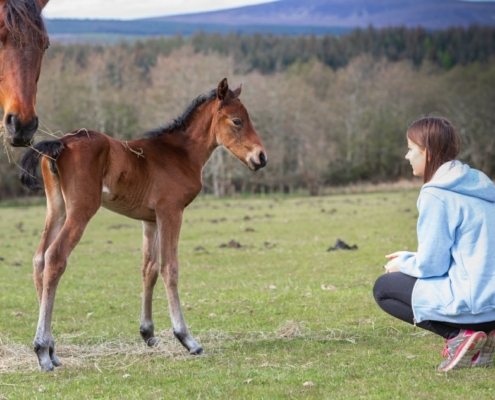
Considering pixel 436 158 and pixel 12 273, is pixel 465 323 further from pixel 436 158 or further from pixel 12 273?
pixel 12 273

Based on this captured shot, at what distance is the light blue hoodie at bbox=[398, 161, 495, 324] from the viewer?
5461 mm

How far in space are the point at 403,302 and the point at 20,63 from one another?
3.62 m

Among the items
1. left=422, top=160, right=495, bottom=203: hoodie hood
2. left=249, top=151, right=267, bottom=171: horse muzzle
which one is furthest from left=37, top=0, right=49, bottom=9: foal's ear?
left=422, top=160, right=495, bottom=203: hoodie hood

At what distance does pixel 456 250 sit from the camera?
558cm

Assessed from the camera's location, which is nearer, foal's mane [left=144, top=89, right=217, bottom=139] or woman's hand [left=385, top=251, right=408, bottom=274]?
woman's hand [left=385, top=251, right=408, bottom=274]

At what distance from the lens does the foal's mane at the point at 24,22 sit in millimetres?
5316

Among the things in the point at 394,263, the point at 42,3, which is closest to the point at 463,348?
the point at 394,263

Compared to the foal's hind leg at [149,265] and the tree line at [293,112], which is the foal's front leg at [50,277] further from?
the tree line at [293,112]

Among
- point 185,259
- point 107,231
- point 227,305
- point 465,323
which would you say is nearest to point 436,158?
point 465,323

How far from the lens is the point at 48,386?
5828mm

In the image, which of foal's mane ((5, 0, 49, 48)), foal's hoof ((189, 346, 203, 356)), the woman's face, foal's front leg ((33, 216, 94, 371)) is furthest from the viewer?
foal's hoof ((189, 346, 203, 356))

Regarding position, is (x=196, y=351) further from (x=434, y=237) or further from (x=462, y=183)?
(x=462, y=183)

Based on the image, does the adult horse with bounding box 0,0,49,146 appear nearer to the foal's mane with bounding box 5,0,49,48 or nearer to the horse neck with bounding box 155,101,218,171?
the foal's mane with bounding box 5,0,49,48

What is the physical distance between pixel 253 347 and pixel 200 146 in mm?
2295
